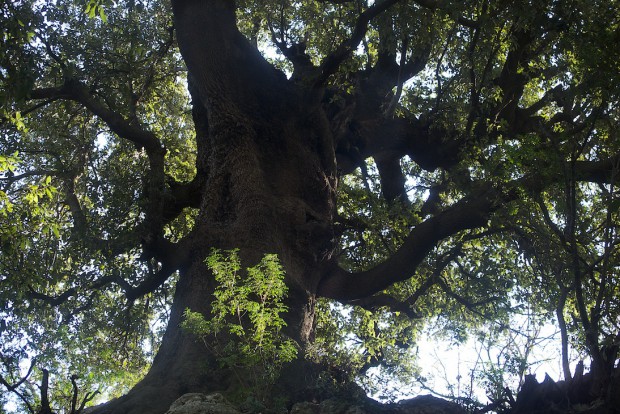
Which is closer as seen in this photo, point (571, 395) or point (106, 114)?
point (571, 395)

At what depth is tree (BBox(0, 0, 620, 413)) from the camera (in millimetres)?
6594

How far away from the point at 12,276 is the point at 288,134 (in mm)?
3992

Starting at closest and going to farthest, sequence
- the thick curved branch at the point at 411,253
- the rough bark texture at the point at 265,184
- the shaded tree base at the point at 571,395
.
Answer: the shaded tree base at the point at 571,395 → the rough bark texture at the point at 265,184 → the thick curved branch at the point at 411,253

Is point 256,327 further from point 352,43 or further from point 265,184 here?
point 352,43

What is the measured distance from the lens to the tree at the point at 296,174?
6.59 meters

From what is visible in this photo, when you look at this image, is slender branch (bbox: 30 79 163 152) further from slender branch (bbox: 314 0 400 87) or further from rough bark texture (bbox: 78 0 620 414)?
slender branch (bbox: 314 0 400 87)

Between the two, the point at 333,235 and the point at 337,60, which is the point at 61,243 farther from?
the point at 337,60

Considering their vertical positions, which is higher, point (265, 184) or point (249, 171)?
point (249, 171)

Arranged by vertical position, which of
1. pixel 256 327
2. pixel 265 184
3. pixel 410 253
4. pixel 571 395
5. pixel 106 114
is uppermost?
pixel 106 114

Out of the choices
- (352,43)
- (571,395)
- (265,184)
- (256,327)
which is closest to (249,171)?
(265,184)

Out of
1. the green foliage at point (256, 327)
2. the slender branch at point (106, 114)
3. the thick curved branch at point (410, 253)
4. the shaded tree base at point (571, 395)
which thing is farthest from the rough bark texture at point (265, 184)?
the shaded tree base at point (571, 395)

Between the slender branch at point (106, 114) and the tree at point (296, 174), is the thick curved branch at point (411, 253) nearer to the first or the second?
the tree at point (296, 174)

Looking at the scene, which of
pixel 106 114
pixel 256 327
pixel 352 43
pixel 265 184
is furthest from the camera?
Result: pixel 106 114

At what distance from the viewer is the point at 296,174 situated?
28.4ft
